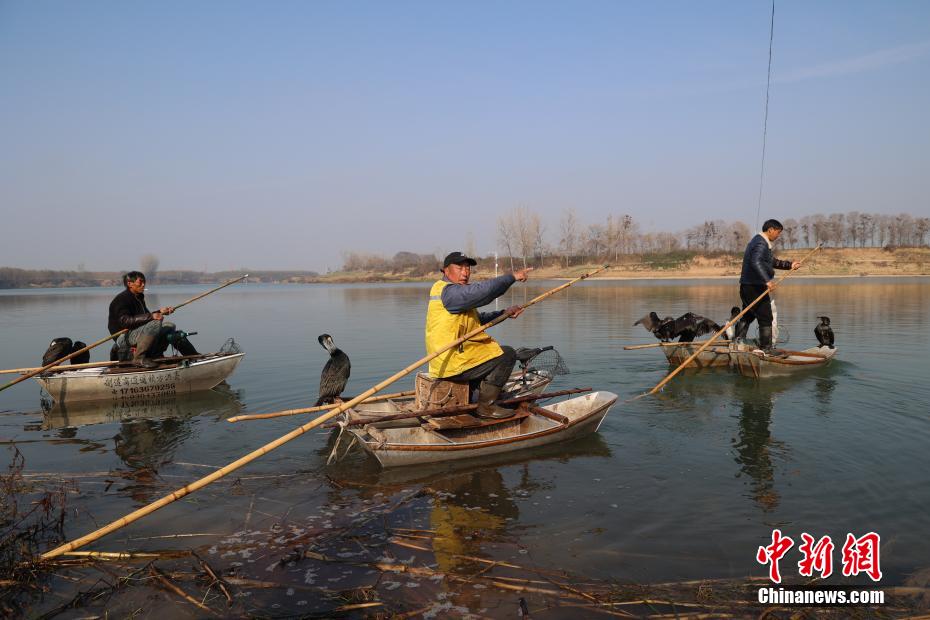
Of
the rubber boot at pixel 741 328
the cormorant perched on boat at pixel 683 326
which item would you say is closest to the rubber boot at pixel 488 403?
the cormorant perched on boat at pixel 683 326

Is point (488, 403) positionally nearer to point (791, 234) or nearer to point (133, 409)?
point (133, 409)

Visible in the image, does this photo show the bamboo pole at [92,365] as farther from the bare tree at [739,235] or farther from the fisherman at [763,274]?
the bare tree at [739,235]

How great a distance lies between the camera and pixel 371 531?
5527 mm

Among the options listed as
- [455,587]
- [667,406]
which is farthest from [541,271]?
[455,587]

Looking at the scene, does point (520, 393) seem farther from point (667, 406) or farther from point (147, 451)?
point (147, 451)

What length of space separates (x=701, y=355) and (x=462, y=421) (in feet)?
23.0

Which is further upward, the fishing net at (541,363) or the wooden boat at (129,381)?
the fishing net at (541,363)

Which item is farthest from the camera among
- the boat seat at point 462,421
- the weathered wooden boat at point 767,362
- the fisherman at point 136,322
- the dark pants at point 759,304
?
the weathered wooden boat at point 767,362

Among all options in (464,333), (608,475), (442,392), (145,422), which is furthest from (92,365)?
→ (608,475)

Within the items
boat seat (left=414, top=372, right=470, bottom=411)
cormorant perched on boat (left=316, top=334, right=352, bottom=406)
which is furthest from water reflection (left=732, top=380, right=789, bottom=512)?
cormorant perched on boat (left=316, top=334, right=352, bottom=406)

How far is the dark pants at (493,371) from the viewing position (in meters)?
7.38

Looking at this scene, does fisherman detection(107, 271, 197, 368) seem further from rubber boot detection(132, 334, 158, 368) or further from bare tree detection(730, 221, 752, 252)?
bare tree detection(730, 221, 752, 252)

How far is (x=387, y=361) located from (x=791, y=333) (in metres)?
13.0

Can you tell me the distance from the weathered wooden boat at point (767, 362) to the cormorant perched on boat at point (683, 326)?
91 cm
